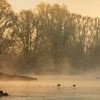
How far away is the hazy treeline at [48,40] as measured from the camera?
9022 cm

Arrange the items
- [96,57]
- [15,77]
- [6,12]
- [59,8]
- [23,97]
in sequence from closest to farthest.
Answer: [23,97] < [15,77] < [6,12] < [59,8] < [96,57]

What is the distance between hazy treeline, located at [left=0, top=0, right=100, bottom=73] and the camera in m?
90.2

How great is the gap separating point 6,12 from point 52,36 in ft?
57.0

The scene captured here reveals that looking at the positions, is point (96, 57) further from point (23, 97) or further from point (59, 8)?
point (23, 97)

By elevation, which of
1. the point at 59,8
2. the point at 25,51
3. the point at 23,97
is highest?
the point at 59,8

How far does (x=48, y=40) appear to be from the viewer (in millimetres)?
99000

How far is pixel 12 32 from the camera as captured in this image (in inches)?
3516

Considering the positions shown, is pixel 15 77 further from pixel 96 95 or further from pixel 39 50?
pixel 96 95

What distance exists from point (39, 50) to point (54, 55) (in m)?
6.07

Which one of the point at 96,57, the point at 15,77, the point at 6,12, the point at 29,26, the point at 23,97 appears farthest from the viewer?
the point at 96,57

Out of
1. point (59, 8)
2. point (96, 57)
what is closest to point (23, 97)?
point (59, 8)

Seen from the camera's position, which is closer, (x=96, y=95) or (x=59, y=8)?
(x=96, y=95)

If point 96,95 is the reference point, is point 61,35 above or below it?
above

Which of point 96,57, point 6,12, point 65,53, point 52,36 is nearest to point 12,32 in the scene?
point 6,12
